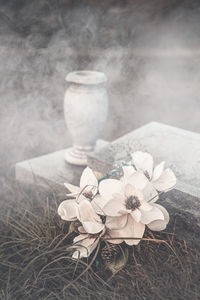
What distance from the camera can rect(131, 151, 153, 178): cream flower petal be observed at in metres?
1.58

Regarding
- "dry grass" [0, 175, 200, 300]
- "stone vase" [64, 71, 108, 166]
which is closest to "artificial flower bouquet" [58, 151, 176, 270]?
"dry grass" [0, 175, 200, 300]

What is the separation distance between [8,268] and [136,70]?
3187mm

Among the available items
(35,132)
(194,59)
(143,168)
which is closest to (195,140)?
(143,168)

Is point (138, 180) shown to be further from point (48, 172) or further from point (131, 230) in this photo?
point (48, 172)

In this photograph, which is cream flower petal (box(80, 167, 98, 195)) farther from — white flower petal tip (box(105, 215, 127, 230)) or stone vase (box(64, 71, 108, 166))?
stone vase (box(64, 71, 108, 166))

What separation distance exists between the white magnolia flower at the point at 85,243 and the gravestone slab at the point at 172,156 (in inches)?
18.6

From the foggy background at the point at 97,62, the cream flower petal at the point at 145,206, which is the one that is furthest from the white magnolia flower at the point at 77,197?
the foggy background at the point at 97,62

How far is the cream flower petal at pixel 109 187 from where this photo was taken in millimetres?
1427

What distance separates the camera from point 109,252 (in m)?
1.49

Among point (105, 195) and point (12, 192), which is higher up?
point (105, 195)

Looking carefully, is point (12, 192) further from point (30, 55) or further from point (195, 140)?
point (30, 55)

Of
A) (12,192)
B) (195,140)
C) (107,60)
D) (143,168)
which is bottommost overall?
(12,192)

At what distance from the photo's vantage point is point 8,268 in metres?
1.60

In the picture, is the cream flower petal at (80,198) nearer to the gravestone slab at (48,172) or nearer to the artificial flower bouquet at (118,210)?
the artificial flower bouquet at (118,210)
